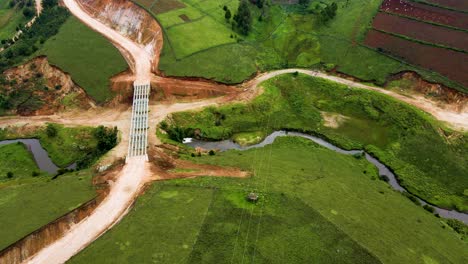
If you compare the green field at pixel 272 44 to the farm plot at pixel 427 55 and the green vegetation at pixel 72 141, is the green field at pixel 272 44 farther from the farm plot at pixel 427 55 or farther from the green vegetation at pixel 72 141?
the green vegetation at pixel 72 141

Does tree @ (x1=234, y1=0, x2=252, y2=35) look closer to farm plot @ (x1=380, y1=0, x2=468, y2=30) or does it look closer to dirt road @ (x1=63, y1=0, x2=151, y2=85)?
dirt road @ (x1=63, y1=0, x2=151, y2=85)

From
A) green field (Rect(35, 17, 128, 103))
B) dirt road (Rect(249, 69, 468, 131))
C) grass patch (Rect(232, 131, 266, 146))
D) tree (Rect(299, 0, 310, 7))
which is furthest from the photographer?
tree (Rect(299, 0, 310, 7))

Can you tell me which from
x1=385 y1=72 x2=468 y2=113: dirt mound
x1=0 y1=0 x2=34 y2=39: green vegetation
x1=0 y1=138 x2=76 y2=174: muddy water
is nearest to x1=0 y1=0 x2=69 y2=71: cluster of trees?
x1=0 y1=0 x2=34 y2=39: green vegetation

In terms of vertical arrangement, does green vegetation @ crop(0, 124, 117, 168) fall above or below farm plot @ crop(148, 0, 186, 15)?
below

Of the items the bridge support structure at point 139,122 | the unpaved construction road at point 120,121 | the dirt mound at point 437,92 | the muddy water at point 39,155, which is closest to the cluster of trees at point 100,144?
the unpaved construction road at point 120,121

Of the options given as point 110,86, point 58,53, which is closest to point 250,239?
point 110,86

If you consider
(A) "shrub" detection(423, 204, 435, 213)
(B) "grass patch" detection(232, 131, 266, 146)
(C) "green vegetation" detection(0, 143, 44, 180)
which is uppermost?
(B) "grass patch" detection(232, 131, 266, 146)
